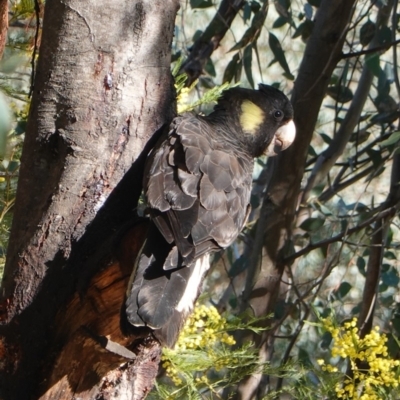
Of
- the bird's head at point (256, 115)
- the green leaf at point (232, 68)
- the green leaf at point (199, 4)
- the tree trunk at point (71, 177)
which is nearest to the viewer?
the tree trunk at point (71, 177)

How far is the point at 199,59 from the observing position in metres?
2.46

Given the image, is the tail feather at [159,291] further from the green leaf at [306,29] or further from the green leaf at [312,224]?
the green leaf at [306,29]

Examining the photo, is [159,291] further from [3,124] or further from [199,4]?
[199,4]

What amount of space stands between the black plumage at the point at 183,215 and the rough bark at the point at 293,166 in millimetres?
745

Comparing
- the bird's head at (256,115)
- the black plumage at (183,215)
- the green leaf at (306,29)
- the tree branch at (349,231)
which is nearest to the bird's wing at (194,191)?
the black plumage at (183,215)

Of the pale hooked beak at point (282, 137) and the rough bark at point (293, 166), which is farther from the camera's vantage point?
A: the rough bark at point (293, 166)

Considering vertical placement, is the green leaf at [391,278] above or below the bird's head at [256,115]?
below

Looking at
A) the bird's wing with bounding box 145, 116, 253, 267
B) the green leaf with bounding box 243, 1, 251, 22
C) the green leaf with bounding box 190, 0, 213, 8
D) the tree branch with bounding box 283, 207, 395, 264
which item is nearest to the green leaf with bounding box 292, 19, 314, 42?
the green leaf with bounding box 243, 1, 251, 22

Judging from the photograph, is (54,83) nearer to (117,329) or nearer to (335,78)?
(117,329)

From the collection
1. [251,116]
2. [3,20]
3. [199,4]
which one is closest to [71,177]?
[3,20]

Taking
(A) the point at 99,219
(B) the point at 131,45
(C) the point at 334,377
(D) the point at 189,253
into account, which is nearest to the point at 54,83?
(B) the point at 131,45

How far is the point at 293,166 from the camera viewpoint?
238cm

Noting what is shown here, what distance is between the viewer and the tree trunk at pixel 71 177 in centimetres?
131

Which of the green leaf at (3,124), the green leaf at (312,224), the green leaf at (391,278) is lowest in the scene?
the green leaf at (391,278)
